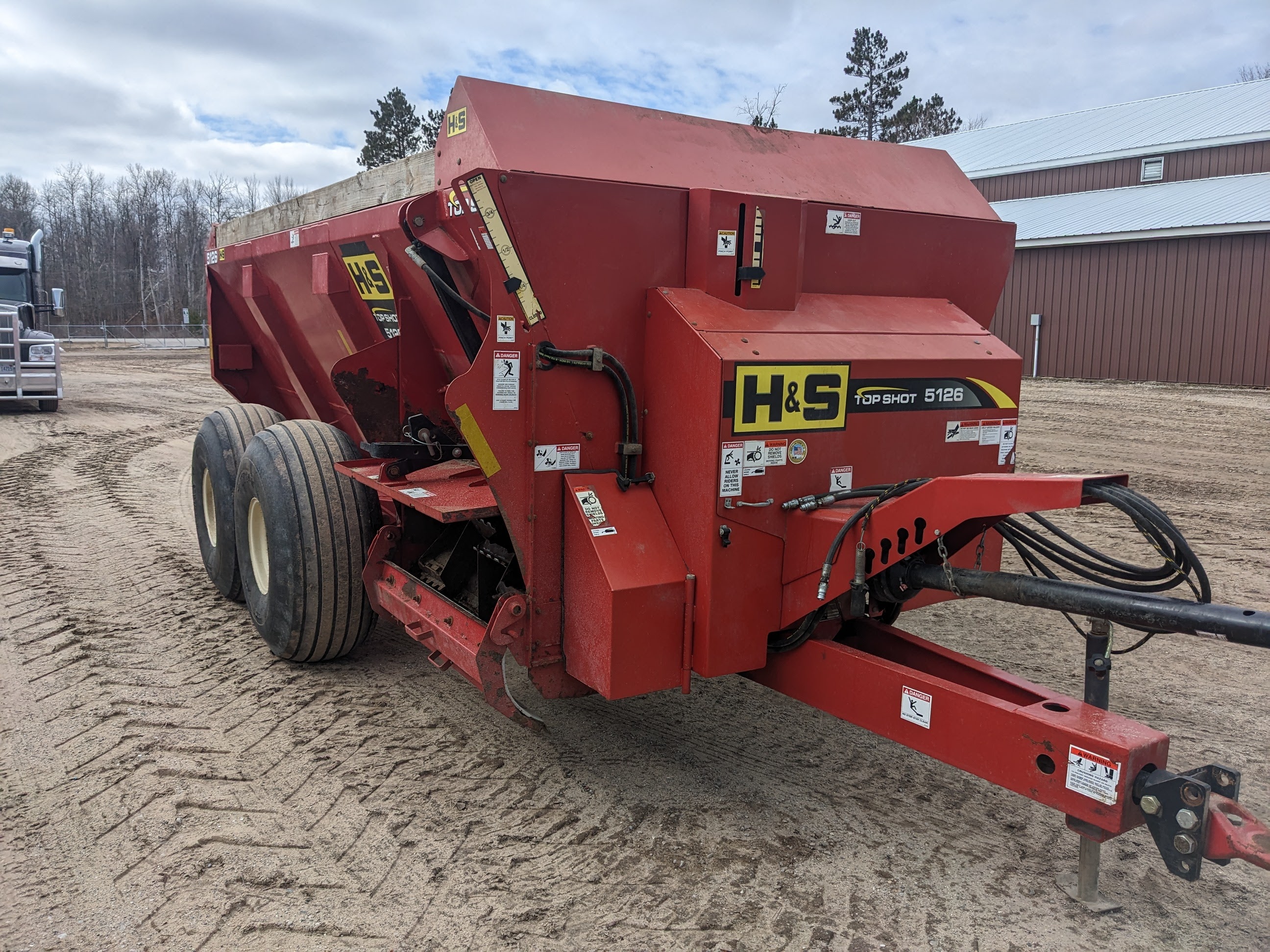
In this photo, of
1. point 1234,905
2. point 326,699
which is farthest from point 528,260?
point 1234,905

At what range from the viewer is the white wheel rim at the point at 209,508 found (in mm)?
5590

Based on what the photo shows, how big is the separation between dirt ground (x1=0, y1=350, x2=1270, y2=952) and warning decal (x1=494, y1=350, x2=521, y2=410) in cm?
135

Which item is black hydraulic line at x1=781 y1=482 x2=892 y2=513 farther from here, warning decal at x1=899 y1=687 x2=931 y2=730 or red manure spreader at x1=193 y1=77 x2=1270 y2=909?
warning decal at x1=899 y1=687 x2=931 y2=730

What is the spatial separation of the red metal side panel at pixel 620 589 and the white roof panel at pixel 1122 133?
61.7ft

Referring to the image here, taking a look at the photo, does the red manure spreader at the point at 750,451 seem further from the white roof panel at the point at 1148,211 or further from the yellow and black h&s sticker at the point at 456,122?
the white roof panel at the point at 1148,211

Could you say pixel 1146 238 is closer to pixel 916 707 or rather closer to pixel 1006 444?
pixel 1006 444

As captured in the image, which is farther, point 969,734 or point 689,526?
point 689,526

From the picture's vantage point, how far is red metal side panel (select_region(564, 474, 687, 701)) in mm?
2955

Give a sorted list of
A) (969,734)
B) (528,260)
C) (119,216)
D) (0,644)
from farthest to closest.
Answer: (119,216) < (0,644) < (528,260) < (969,734)

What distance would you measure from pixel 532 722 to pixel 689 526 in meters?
0.90

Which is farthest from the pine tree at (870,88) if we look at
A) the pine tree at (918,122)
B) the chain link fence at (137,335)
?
the chain link fence at (137,335)

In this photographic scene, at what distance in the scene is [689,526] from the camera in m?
3.01

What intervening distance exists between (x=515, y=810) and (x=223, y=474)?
3041 millimetres

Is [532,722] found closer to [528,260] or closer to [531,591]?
[531,591]
